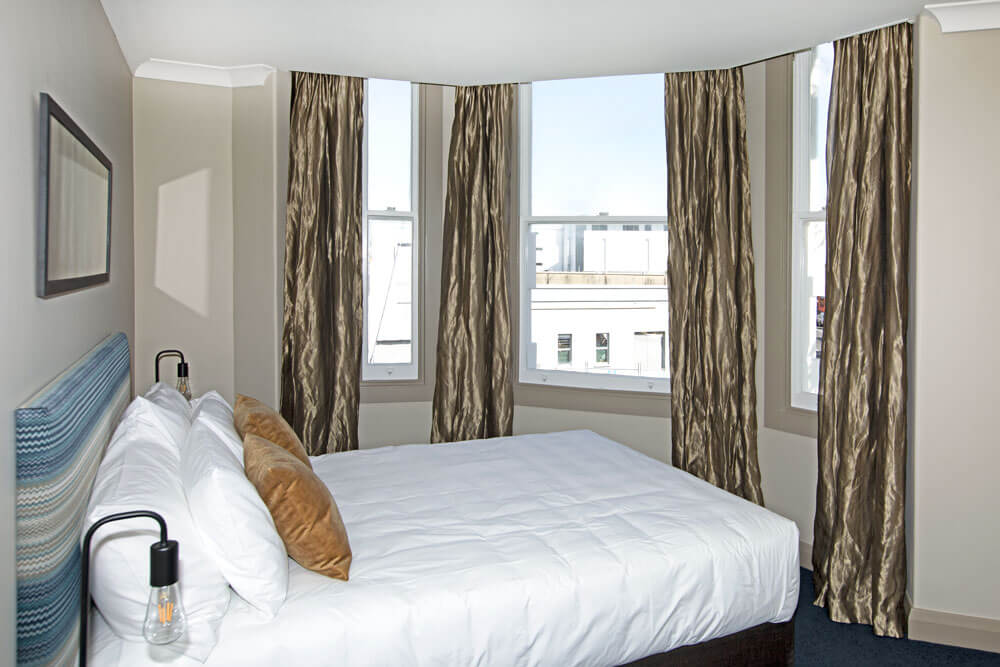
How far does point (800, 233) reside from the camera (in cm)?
368

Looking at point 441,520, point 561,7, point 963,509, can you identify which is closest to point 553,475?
point 441,520

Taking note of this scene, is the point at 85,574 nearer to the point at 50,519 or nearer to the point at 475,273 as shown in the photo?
the point at 50,519

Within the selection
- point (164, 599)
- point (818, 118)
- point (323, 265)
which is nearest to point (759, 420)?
point (818, 118)

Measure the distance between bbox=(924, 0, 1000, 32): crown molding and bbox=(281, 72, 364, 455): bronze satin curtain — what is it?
2.91 m

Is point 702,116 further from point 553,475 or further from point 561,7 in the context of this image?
point 553,475

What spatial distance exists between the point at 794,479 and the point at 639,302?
4.47 feet

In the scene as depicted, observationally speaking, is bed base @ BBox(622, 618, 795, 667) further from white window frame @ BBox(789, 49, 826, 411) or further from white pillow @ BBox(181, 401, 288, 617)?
white window frame @ BBox(789, 49, 826, 411)

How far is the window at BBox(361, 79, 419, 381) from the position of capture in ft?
14.5

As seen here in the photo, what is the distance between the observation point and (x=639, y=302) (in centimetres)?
440

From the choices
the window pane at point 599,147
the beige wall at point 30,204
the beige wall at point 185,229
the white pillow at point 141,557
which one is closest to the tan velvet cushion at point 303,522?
the white pillow at point 141,557

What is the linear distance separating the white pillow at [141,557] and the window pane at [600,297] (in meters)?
2.85

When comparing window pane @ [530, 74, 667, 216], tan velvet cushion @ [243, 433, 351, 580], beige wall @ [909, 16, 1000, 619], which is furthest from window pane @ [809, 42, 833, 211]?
tan velvet cushion @ [243, 433, 351, 580]

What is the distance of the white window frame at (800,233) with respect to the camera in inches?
142

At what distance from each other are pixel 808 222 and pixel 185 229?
3.37 meters
